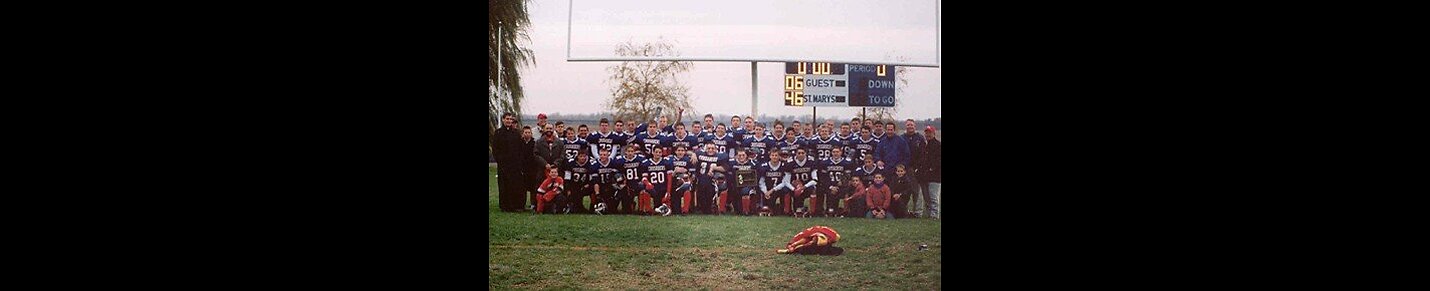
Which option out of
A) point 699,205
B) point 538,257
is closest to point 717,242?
point 699,205

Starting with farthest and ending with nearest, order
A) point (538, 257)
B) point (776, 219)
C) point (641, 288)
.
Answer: point (776, 219)
point (538, 257)
point (641, 288)

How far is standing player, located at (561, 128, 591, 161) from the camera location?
6.31 m

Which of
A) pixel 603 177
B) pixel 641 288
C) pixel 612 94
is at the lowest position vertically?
pixel 641 288

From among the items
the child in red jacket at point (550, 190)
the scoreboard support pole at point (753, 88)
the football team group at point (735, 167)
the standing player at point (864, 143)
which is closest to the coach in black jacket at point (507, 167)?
the football team group at point (735, 167)

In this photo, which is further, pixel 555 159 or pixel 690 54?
pixel 555 159

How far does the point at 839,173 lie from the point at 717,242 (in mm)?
762

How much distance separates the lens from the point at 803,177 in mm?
6363

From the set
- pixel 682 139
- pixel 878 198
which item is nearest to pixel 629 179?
pixel 682 139

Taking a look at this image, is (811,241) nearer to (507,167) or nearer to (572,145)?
(572,145)

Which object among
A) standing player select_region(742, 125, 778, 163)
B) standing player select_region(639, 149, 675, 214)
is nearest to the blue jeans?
standing player select_region(742, 125, 778, 163)

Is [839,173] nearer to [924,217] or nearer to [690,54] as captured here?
[924,217]

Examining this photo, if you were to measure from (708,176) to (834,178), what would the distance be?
639mm

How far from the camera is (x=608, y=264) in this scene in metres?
5.80
